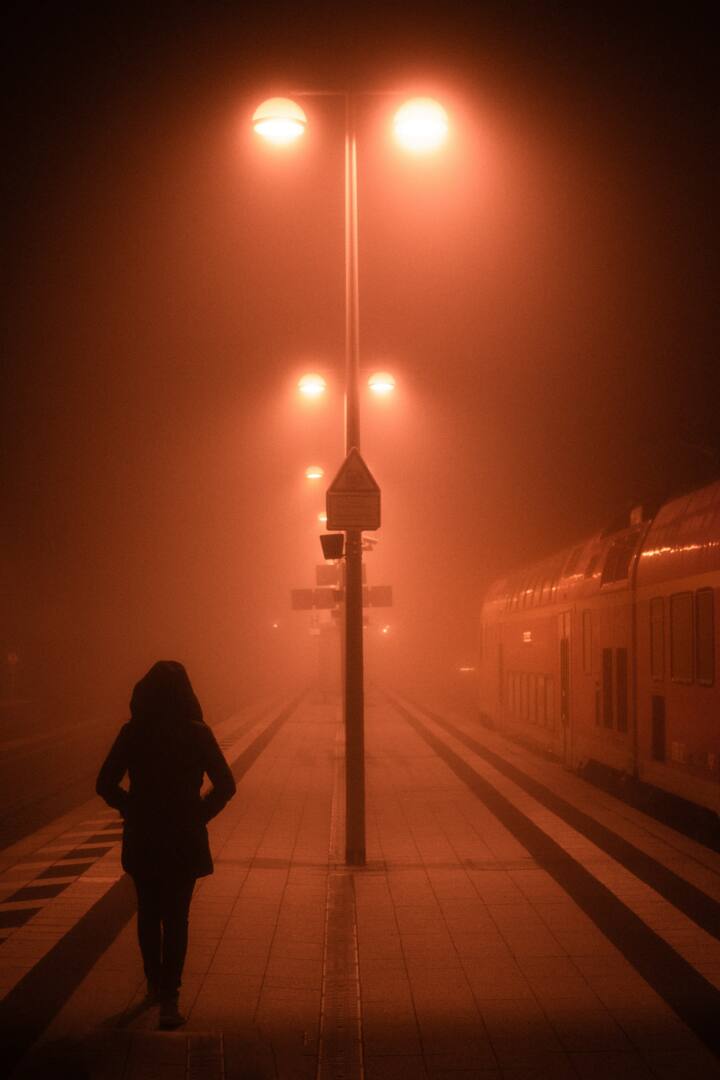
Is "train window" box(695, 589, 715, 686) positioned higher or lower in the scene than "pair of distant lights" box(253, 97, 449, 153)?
lower

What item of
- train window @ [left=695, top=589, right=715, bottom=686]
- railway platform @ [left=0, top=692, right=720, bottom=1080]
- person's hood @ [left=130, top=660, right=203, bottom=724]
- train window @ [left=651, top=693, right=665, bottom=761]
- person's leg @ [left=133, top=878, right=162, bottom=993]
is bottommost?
railway platform @ [left=0, top=692, right=720, bottom=1080]

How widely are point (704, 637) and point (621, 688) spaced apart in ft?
13.8

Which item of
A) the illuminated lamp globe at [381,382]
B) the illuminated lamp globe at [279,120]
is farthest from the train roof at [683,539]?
the illuminated lamp globe at [381,382]

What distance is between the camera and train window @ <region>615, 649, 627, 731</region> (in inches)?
635

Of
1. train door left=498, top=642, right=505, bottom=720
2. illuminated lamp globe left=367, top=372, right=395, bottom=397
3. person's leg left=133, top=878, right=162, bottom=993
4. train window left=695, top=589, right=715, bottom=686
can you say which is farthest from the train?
person's leg left=133, top=878, right=162, bottom=993

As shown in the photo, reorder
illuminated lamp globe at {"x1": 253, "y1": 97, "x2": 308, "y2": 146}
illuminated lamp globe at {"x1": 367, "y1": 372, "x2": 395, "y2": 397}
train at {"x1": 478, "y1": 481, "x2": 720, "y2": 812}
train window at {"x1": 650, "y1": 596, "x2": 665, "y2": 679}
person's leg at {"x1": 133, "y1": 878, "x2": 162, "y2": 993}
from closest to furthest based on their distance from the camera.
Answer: person's leg at {"x1": 133, "y1": 878, "x2": 162, "y2": 993} → illuminated lamp globe at {"x1": 253, "y1": 97, "x2": 308, "y2": 146} → train at {"x1": 478, "y1": 481, "x2": 720, "y2": 812} → train window at {"x1": 650, "y1": 596, "x2": 665, "y2": 679} → illuminated lamp globe at {"x1": 367, "y1": 372, "x2": 395, "y2": 397}

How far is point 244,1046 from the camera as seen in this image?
5719 mm

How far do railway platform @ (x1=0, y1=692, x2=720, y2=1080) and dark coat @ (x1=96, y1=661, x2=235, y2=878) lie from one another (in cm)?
78

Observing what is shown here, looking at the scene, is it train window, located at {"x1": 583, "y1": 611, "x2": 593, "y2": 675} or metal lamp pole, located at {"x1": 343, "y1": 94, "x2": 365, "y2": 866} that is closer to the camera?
metal lamp pole, located at {"x1": 343, "y1": 94, "x2": 365, "y2": 866}

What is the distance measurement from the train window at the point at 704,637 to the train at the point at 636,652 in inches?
0.5

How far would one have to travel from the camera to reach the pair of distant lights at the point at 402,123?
11.3m

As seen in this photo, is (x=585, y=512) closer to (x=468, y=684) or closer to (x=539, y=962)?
(x=468, y=684)

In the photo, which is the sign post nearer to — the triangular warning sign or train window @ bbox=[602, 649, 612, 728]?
the triangular warning sign

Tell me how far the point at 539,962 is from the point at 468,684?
59.8 meters
